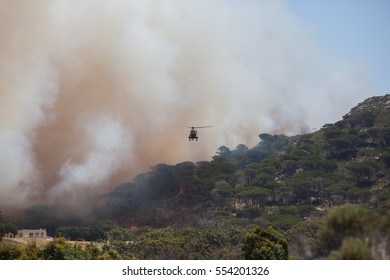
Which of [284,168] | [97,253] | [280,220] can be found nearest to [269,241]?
[97,253]

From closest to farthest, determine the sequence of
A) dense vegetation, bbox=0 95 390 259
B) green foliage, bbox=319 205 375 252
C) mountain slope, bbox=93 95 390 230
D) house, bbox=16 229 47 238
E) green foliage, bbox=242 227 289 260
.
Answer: green foliage, bbox=319 205 375 252
green foliage, bbox=242 227 289 260
dense vegetation, bbox=0 95 390 259
house, bbox=16 229 47 238
mountain slope, bbox=93 95 390 230

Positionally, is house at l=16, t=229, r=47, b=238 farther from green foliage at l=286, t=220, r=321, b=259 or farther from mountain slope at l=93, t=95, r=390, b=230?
green foliage at l=286, t=220, r=321, b=259

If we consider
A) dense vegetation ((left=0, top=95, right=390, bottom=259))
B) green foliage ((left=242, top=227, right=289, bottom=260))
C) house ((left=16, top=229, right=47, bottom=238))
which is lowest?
green foliage ((left=242, top=227, right=289, bottom=260))

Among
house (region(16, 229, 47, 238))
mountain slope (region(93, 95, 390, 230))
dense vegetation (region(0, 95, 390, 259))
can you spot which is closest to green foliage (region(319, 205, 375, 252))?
dense vegetation (region(0, 95, 390, 259))

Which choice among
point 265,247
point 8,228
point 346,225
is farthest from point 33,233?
point 346,225

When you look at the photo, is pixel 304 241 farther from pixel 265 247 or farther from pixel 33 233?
pixel 33 233
